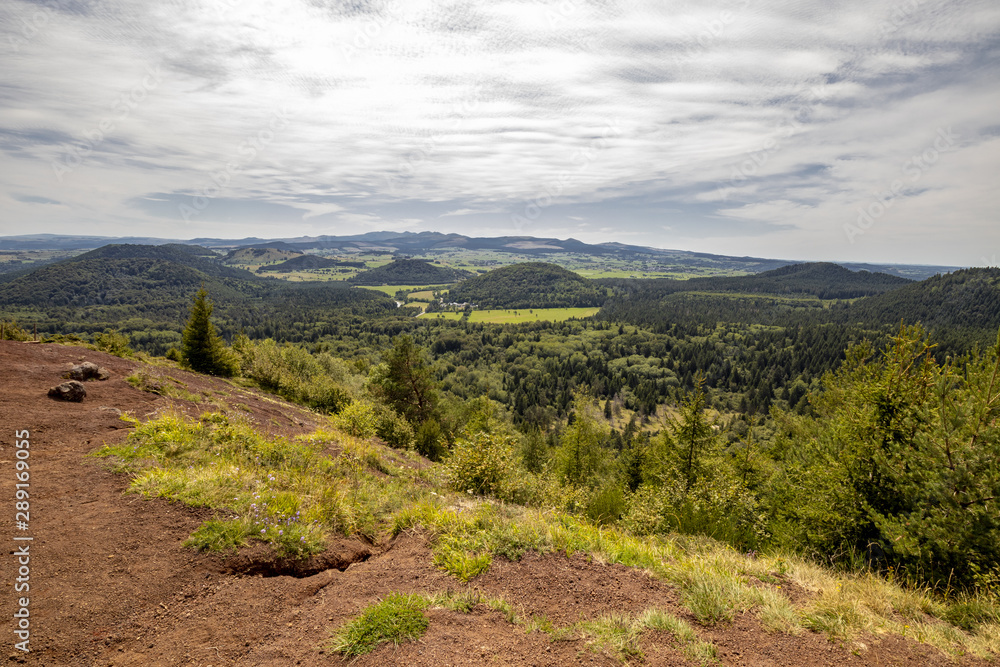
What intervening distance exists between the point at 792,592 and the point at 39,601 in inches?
468

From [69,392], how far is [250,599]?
12.3 meters

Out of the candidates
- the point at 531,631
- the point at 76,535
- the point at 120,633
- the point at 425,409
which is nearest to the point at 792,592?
the point at 531,631

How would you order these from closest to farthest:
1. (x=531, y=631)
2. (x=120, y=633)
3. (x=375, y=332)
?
(x=120, y=633)
(x=531, y=631)
(x=375, y=332)

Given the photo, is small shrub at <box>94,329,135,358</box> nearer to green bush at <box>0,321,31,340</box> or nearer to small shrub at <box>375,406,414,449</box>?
green bush at <box>0,321,31,340</box>

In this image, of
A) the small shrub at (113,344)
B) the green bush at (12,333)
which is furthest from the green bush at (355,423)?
the green bush at (12,333)

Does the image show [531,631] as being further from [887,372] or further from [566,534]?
[887,372]

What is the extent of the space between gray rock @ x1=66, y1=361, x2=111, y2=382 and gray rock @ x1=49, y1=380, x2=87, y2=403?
2449 millimetres

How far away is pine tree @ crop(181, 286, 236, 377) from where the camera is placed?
29016mm

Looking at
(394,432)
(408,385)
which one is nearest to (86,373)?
(394,432)

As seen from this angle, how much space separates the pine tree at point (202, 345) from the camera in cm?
2902

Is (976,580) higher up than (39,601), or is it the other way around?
(39,601)

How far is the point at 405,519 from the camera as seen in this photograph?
860cm

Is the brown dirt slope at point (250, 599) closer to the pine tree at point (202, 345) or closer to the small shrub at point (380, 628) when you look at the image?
the small shrub at point (380, 628)

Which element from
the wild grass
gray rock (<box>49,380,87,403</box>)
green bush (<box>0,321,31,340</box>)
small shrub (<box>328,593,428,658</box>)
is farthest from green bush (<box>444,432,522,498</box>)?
green bush (<box>0,321,31,340</box>)
